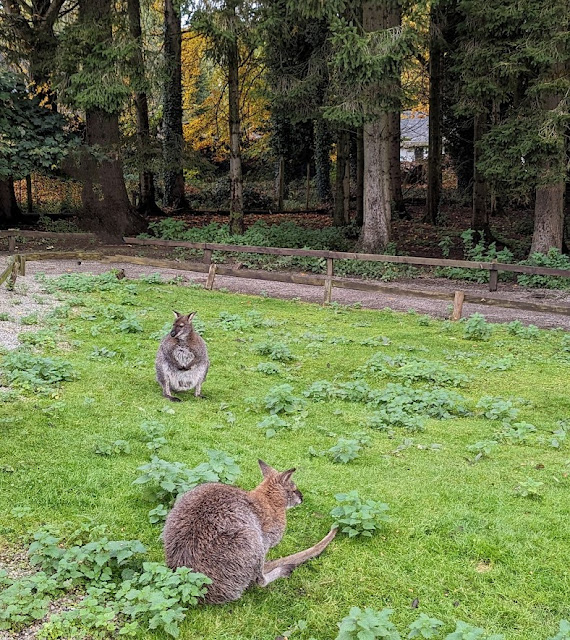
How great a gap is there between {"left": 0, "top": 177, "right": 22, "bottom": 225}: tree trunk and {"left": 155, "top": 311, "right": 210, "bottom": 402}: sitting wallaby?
21.4m

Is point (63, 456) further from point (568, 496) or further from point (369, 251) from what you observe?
point (369, 251)

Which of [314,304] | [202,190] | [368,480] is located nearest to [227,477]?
[368,480]

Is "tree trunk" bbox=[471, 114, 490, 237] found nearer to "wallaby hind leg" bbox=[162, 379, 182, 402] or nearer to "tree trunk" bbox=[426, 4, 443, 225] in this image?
"tree trunk" bbox=[426, 4, 443, 225]

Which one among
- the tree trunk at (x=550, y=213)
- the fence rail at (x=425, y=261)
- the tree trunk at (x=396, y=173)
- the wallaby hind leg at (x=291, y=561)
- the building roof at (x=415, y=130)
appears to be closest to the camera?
the wallaby hind leg at (x=291, y=561)

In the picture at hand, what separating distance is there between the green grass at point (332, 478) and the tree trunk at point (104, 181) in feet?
44.4

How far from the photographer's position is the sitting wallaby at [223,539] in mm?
4125

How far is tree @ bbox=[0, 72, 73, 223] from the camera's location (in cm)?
2198

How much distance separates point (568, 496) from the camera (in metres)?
5.90

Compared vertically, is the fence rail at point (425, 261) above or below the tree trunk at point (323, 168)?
below

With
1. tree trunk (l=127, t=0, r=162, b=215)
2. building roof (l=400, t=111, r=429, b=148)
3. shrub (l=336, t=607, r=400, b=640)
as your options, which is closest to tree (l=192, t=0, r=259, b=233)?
tree trunk (l=127, t=0, r=162, b=215)

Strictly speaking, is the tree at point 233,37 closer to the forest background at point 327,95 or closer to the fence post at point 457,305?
the forest background at point 327,95

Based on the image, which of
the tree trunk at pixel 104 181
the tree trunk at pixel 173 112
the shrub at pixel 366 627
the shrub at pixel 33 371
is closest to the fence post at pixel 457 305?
the shrub at pixel 33 371

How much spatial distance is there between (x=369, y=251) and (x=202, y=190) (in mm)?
22450

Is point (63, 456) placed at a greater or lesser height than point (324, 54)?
lesser
